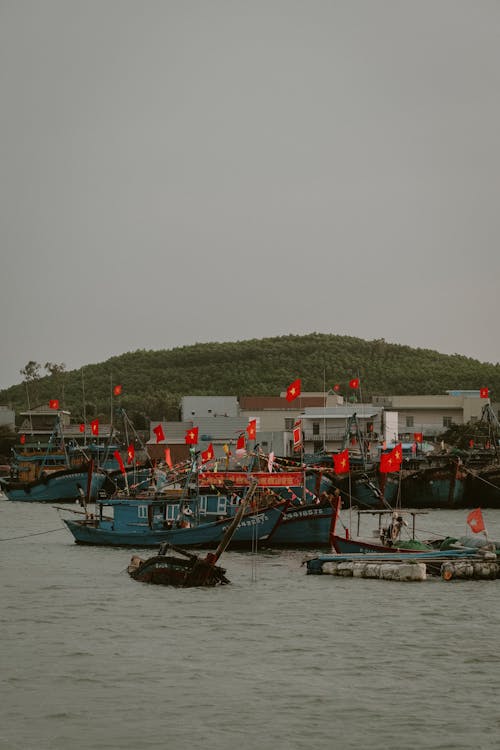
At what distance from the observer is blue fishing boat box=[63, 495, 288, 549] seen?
4447 cm

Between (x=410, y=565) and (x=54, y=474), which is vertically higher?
(x=54, y=474)

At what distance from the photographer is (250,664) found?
25125mm

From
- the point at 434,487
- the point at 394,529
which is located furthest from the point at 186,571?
the point at 434,487

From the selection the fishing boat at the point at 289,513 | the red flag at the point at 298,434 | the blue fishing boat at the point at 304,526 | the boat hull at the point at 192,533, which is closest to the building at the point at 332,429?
the red flag at the point at 298,434

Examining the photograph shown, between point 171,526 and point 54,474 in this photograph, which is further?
point 54,474

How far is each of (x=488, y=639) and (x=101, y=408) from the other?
14717cm

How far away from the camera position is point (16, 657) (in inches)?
1011

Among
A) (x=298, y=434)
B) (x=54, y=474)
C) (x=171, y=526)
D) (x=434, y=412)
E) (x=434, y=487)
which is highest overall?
(x=434, y=412)

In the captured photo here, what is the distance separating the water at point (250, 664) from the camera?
19984 mm

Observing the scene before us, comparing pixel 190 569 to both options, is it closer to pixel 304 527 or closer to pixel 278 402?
pixel 304 527

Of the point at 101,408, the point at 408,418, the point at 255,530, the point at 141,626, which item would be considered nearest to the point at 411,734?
the point at 141,626

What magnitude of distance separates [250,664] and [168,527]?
70.2 ft

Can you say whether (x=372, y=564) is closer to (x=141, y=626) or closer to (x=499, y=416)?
(x=141, y=626)

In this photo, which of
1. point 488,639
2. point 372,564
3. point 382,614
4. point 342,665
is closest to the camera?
point 342,665
